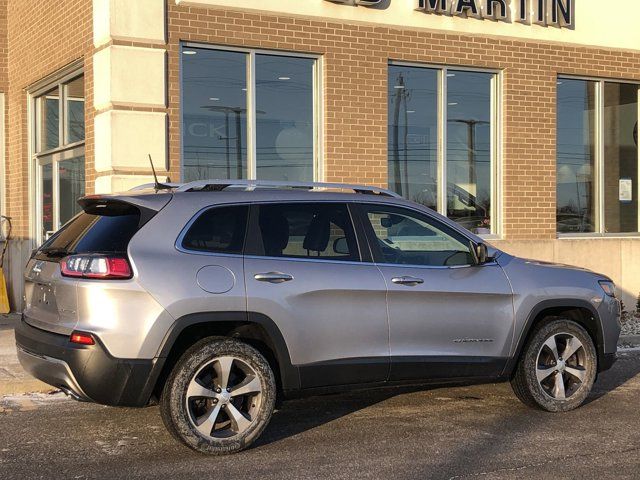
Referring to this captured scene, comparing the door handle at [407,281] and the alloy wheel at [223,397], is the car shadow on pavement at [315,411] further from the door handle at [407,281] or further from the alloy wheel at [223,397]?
the door handle at [407,281]

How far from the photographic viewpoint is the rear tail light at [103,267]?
5816 millimetres

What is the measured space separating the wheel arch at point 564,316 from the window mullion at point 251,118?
15.9 ft

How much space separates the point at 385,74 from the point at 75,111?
4031 millimetres

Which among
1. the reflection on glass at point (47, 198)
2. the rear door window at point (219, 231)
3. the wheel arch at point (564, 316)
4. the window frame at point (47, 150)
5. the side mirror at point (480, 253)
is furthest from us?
the reflection on glass at point (47, 198)

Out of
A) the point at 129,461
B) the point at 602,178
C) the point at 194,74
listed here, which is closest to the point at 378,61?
the point at 194,74

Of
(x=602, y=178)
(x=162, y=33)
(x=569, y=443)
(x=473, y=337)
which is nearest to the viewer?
(x=569, y=443)

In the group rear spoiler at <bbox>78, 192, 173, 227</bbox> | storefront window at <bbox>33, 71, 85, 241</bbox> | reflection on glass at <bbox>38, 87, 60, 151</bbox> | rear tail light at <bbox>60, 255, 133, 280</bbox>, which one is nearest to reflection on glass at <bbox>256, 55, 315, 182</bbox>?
storefront window at <bbox>33, 71, 85, 241</bbox>

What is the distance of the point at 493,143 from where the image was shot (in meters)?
13.1

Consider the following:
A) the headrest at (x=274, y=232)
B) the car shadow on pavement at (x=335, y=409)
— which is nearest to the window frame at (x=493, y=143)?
the car shadow on pavement at (x=335, y=409)

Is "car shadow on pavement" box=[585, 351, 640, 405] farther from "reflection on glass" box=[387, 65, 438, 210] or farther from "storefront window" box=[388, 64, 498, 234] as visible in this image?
"reflection on glass" box=[387, 65, 438, 210]

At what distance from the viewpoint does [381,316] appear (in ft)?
21.8

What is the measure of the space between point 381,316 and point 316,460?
117 cm

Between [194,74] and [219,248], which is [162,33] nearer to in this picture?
[194,74]

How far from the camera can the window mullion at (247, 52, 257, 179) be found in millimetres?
11383
